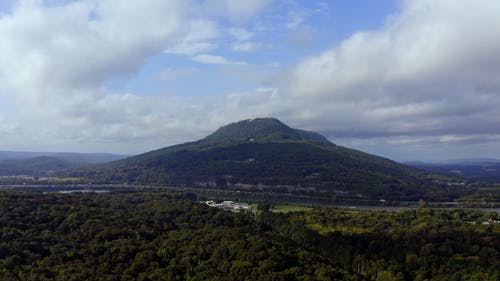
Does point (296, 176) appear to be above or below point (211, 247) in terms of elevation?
above

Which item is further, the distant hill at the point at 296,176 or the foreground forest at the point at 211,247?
the distant hill at the point at 296,176

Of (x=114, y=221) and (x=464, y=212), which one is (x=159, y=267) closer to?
(x=114, y=221)

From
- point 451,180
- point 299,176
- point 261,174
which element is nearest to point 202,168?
point 261,174

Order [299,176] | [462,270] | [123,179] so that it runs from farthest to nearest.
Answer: [123,179], [299,176], [462,270]

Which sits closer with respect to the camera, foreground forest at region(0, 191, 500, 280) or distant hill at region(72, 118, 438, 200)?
foreground forest at region(0, 191, 500, 280)

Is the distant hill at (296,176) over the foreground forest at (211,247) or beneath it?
over

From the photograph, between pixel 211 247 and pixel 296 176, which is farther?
pixel 296 176

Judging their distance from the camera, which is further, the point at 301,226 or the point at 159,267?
the point at 301,226

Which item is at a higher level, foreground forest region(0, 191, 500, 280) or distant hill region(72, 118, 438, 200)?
distant hill region(72, 118, 438, 200)
